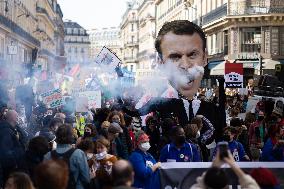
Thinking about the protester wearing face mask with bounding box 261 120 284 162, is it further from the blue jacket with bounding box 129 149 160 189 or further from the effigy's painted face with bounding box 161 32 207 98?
the effigy's painted face with bounding box 161 32 207 98

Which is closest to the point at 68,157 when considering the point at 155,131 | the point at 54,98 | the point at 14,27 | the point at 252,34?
the point at 155,131

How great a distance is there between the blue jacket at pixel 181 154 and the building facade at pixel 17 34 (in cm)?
2229

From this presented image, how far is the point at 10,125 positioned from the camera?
32.1ft

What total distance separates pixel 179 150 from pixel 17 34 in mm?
48427

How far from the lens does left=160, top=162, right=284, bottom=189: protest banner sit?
7.94 meters

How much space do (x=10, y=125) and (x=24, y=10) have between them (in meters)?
53.0

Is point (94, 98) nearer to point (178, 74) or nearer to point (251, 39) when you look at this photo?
point (178, 74)

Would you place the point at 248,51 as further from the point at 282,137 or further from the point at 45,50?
the point at 45,50

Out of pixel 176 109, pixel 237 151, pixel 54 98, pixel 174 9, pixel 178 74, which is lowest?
pixel 237 151

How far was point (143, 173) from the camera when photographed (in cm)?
834

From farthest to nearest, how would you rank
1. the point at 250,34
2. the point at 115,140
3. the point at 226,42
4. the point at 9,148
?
the point at 226,42 < the point at 250,34 < the point at 115,140 < the point at 9,148

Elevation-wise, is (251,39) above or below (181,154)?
above

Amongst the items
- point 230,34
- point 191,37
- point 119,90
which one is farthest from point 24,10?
point 191,37

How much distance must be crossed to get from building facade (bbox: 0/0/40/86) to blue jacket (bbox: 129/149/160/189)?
22999 millimetres
